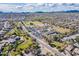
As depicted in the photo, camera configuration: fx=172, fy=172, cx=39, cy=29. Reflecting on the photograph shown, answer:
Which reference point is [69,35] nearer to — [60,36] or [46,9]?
[60,36]

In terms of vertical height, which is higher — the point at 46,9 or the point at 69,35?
the point at 46,9

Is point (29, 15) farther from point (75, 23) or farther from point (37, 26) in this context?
point (75, 23)

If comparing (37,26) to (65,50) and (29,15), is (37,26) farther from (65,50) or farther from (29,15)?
(65,50)

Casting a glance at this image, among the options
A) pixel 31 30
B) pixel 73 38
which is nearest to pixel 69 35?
pixel 73 38

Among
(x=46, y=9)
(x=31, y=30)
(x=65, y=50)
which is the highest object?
(x=46, y=9)

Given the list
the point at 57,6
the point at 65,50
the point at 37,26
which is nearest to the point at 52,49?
the point at 65,50

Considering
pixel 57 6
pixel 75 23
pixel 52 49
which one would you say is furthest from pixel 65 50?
pixel 57 6

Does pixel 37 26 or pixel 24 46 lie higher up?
pixel 37 26
